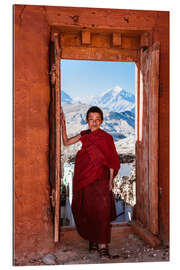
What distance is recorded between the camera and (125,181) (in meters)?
5.21

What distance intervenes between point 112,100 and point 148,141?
9.52ft

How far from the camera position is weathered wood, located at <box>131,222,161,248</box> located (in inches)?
110

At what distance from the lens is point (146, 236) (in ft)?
9.46

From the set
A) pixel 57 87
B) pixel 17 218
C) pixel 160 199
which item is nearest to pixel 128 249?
pixel 160 199

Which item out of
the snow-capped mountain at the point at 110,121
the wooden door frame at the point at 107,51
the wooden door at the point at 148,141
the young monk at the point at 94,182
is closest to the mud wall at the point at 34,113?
the wooden door frame at the point at 107,51

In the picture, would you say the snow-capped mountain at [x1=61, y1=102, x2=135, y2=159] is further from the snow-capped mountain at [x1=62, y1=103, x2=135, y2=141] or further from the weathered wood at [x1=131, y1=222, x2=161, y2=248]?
the weathered wood at [x1=131, y1=222, x2=161, y2=248]

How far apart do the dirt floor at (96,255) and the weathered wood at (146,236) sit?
6cm

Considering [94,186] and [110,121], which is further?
[110,121]

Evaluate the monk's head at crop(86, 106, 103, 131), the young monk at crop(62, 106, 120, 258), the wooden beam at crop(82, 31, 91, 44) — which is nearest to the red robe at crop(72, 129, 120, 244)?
the young monk at crop(62, 106, 120, 258)

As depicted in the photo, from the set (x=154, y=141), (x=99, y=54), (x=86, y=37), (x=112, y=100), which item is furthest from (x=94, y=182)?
(x=112, y=100)

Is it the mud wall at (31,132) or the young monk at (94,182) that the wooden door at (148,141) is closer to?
the young monk at (94,182)

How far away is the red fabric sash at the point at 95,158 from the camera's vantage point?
9.66 ft

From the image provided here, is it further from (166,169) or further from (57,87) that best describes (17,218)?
(166,169)

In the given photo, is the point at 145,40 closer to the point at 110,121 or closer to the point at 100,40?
the point at 100,40
